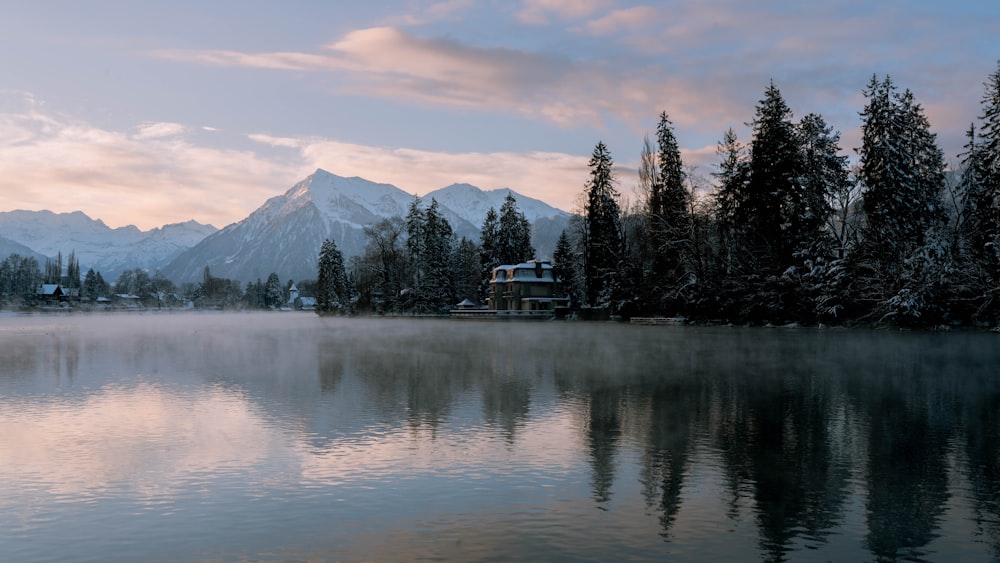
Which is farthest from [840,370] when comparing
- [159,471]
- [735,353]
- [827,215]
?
[827,215]


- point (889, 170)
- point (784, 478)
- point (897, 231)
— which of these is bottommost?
point (784, 478)

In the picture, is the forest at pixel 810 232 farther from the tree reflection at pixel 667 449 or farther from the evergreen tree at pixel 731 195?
the tree reflection at pixel 667 449

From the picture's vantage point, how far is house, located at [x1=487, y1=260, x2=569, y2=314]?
116750mm

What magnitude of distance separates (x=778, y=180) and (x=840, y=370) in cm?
4717

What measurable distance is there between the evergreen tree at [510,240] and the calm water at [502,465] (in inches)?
3886

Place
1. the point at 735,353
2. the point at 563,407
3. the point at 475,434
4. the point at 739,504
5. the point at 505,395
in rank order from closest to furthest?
1. the point at 739,504
2. the point at 475,434
3. the point at 563,407
4. the point at 505,395
5. the point at 735,353

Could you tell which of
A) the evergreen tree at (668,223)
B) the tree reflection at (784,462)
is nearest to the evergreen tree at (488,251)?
the evergreen tree at (668,223)

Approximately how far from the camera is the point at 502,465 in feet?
50.0

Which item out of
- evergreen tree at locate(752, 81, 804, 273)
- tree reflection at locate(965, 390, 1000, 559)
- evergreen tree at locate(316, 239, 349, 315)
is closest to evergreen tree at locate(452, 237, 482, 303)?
evergreen tree at locate(316, 239, 349, 315)

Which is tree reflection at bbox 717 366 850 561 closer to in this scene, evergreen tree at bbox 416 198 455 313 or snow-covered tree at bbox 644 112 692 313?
snow-covered tree at bbox 644 112 692 313

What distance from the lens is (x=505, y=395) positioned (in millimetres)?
25312

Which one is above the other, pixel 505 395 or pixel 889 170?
pixel 889 170

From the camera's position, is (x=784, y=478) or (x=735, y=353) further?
(x=735, y=353)

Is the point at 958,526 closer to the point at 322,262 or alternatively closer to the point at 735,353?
the point at 735,353
